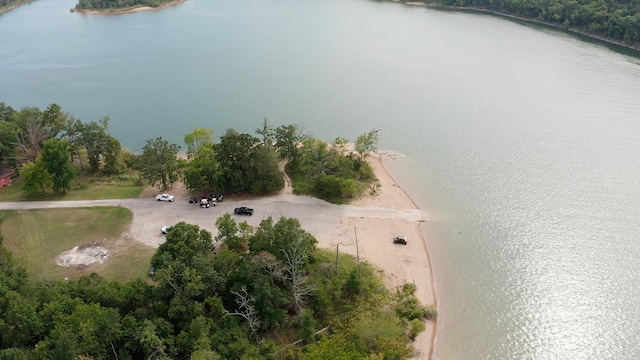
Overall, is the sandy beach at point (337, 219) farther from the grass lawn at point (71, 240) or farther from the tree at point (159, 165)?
the tree at point (159, 165)

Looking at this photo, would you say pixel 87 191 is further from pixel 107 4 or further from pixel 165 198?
pixel 107 4

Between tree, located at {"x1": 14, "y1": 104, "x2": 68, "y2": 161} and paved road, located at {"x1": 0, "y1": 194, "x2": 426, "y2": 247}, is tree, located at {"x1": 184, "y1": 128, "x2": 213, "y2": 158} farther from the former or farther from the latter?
tree, located at {"x1": 14, "y1": 104, "x2": 68, "y2": 161}

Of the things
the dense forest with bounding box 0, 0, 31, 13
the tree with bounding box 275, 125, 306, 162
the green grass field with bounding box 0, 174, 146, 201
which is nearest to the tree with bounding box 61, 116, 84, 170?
the green grass field with bounding box 0, 174, 146, 201

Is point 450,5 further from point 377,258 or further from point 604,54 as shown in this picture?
point 377,258

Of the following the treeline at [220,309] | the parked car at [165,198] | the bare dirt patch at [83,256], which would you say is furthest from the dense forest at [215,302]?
the parked car at [165,198]

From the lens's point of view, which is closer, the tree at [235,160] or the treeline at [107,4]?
the tree at [235,160]

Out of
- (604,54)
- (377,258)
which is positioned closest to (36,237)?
(377,258)
